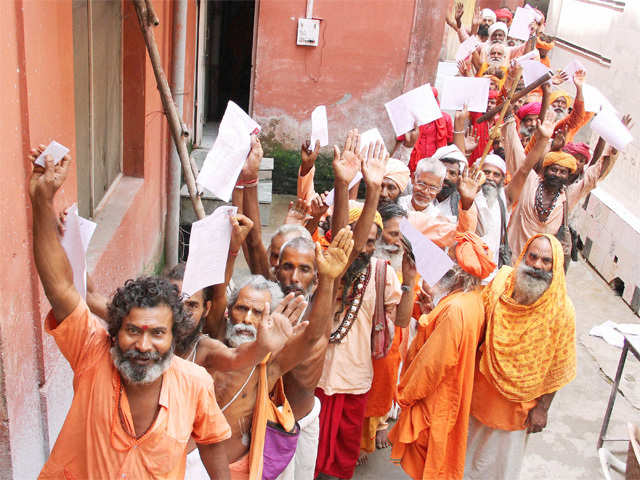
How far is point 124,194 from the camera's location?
5.25 metres

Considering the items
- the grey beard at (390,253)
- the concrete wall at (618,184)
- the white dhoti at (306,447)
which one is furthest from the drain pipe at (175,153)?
the concrete wall at (618,184)

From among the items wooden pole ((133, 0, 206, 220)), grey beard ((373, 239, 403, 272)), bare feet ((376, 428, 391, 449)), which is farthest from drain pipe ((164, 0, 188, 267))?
bare feet ((376, 428, 391, 449))

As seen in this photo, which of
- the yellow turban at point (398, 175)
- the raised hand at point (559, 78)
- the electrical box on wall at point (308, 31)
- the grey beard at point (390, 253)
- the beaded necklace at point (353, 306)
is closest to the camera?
the beaded necklace at point (353, 306)

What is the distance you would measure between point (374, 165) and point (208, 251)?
107cm

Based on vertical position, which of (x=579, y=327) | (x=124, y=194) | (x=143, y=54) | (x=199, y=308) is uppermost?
(x=143, y=54)

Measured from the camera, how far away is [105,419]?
2.29 meters

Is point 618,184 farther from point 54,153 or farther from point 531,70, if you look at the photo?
point 54,153

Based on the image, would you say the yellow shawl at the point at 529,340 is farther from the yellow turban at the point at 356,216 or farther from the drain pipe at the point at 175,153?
the drain pipe at the point at 175,153

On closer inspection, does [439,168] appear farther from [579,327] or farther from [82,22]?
[579,327]

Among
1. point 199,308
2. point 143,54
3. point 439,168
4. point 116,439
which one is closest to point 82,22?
point 143,54

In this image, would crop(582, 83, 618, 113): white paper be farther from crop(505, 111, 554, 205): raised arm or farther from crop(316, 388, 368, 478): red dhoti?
crop(316, 388, 368, 478): red dhoti

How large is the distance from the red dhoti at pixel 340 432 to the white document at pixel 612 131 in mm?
3294

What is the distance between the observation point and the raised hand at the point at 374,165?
3449 mm

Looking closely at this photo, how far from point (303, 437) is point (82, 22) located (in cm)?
275
